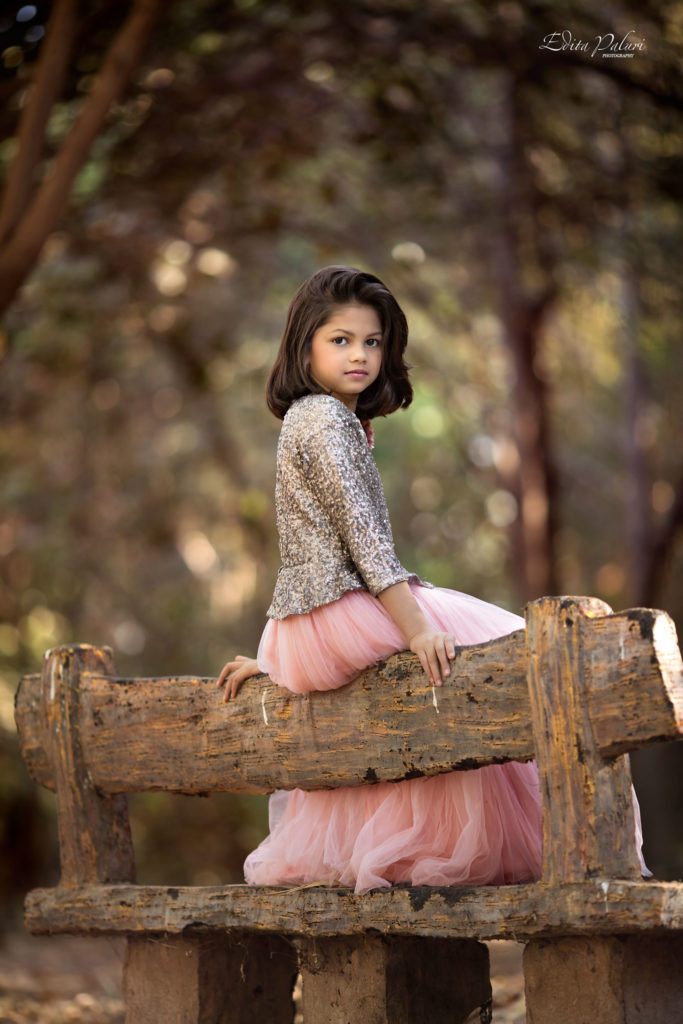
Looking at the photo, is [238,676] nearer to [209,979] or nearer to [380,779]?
[380,779]

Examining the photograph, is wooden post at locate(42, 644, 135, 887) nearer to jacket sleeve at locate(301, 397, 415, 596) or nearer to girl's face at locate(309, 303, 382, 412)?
jacket sleeve at locate(301, 397, 415, 596)

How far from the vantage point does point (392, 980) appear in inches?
132

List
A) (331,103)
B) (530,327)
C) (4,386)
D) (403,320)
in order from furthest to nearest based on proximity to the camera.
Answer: (4,386)
(530,327)
(331,103)
(403,320)

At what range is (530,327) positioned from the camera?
9.81 meters

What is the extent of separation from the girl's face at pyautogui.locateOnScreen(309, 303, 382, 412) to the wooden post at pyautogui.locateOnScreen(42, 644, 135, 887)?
1372 mm

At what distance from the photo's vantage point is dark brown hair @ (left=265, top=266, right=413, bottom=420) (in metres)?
3.60

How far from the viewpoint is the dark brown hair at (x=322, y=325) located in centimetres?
360

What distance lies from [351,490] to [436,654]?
536 millimetres

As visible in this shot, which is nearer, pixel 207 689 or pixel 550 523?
pixel 207 689

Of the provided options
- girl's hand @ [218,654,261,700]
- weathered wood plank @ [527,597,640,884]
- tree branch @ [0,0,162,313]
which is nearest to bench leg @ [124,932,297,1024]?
girl's hand @ [218,654,261,700]

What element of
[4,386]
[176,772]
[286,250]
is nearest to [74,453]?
[4,386]

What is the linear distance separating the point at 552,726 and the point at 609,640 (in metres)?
0.25

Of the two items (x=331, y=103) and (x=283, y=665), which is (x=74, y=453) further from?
(x=283, y=665)

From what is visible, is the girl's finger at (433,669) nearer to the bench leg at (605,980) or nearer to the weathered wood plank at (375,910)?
the weathered wood plank at (375,910)
